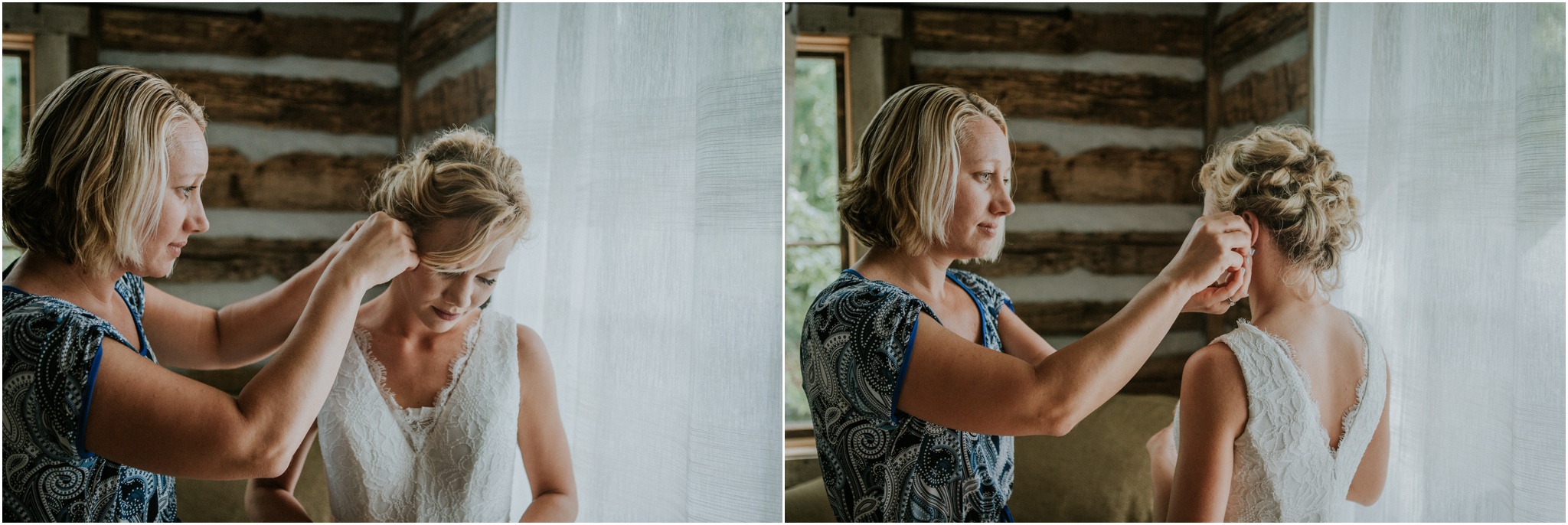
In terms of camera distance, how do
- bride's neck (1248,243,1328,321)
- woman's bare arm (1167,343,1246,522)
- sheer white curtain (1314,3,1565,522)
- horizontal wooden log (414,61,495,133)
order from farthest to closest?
horizontal wooden log (414,61,495,133)
sheer white curtain (1314,3,1565,522)
bride's neck (1248,243,1328,321)
woman's bare arm (1167,343,1246,522)

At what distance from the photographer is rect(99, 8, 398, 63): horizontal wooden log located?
1.76m

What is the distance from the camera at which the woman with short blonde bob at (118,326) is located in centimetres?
110

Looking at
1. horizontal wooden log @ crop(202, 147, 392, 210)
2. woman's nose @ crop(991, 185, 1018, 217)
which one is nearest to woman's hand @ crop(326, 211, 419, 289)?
horizontal wooden log @ crop(202, 147, 392, 210)

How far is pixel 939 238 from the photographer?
136cm

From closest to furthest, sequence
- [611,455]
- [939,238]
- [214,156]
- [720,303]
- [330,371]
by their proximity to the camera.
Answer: [330,371] < [939,238] < [720,303] < [611,455] < [214,156]

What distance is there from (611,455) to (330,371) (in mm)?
601

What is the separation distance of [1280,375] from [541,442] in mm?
1305

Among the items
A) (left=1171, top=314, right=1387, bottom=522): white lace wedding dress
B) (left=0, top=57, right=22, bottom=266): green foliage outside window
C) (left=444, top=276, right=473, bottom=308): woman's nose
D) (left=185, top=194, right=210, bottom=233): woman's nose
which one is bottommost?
(left=1171, top=314, right=1387, bottom=522): white lace wedding dress

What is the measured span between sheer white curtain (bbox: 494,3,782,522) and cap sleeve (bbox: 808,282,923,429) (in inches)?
7.2

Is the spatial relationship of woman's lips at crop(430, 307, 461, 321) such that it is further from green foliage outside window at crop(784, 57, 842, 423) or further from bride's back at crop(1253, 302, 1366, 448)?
A: bride's back at crop(1253, 302, 1366, 448)

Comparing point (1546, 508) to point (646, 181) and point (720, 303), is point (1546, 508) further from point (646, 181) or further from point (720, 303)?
point (646, 181)

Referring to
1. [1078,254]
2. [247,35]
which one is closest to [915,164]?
[1078,254]

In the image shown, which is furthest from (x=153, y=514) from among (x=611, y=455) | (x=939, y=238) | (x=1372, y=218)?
(x=1372, y=218)

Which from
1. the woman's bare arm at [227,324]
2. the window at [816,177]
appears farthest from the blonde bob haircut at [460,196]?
A: the window at [816,177]
